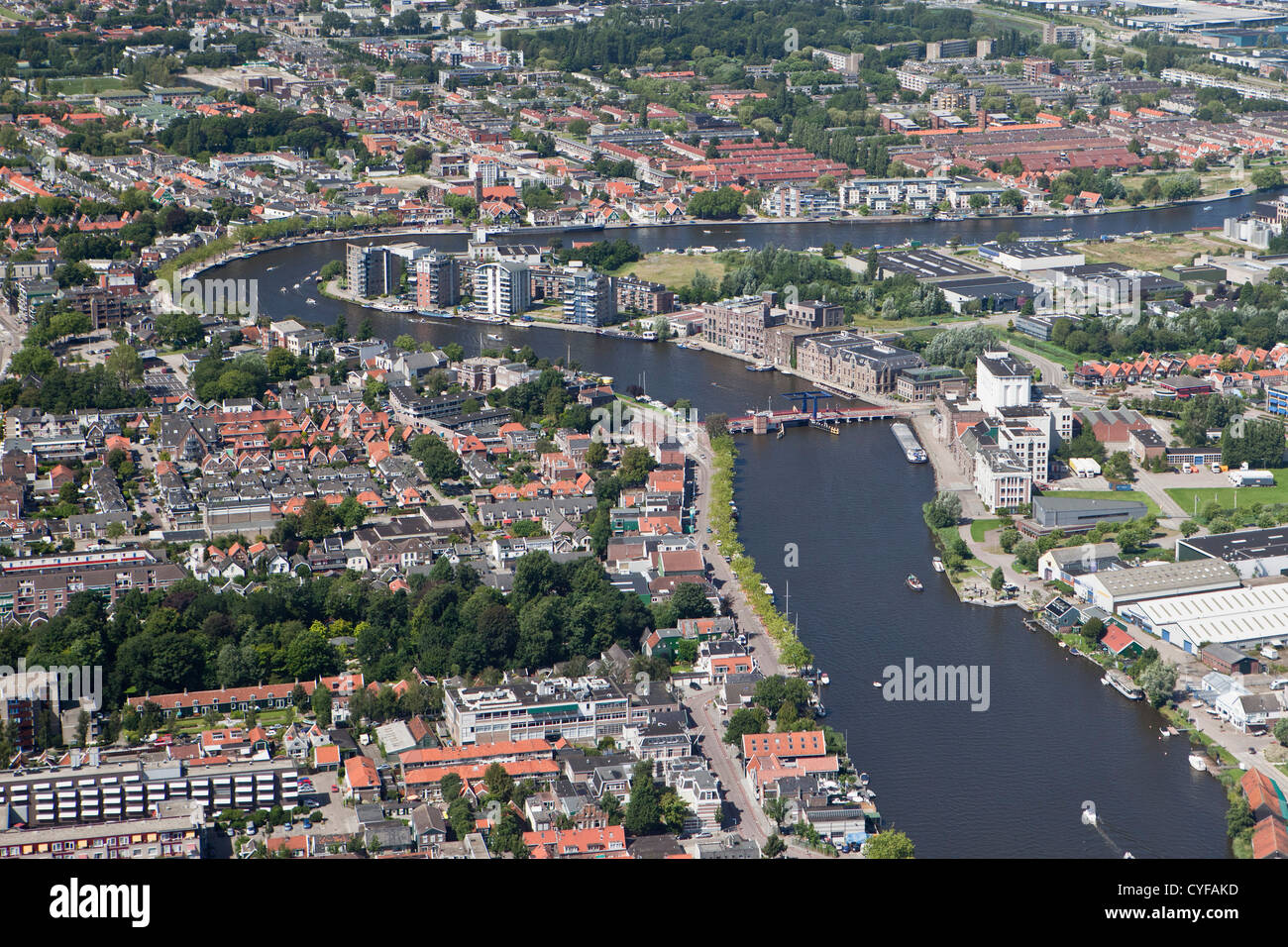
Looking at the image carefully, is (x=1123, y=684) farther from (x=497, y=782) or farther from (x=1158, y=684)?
(x=497, y=782)

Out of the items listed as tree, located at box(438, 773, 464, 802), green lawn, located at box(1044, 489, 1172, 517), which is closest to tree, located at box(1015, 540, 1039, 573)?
green lawn, located at box(1044, 489, 1172, 517)

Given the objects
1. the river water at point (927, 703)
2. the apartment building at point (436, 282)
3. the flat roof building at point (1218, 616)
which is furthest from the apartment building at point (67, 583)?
the apartment building at point (436, 282)

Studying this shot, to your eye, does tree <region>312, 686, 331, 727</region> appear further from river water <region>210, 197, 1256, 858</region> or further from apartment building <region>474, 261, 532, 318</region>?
apartment building <region>474, 261, 532, 318</region>

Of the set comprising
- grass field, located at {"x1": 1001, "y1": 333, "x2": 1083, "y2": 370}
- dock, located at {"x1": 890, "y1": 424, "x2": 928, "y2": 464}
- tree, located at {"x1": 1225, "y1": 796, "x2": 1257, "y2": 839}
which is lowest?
dock, located at {"x1": 890, "y1": 424, "x2": 928, "y2": 464}

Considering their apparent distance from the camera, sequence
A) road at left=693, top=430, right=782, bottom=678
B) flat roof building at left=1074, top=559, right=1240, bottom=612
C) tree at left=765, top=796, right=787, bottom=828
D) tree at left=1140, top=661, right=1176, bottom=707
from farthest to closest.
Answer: flat roof building at left=1074, top=559, right=1240, bottom=612 → road at left=693, top=430, right=782, bottom=678 → tree at left=1140, top=661, right=1176, bottom=707 → tree at left=765, top=796, right=787, bottom=828
